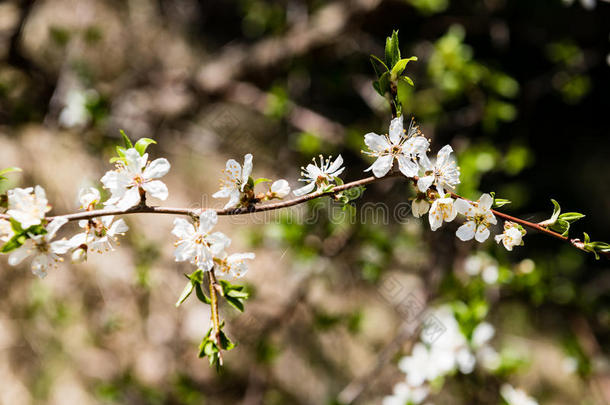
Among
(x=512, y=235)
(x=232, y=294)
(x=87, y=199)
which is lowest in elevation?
(x=232, y=294)

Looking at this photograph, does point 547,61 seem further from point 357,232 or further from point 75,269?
point 75,269

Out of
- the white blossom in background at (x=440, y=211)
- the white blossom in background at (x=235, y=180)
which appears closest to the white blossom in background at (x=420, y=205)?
the white blossom in background at (x=440, y=211)

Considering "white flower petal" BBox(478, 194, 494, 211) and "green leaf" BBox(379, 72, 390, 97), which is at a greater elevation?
"green leaf" BBox(379, 72, 390, 97)

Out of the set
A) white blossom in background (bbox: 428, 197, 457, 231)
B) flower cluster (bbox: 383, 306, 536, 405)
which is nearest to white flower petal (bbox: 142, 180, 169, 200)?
white blossom in background (bbox: 428, 197, 457, 231)

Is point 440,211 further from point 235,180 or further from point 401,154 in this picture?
point 235,180

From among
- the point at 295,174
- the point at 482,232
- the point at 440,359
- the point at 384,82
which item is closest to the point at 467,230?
the point at 482,232

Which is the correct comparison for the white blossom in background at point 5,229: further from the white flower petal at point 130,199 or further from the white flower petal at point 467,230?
the white flower petal at point 467,230

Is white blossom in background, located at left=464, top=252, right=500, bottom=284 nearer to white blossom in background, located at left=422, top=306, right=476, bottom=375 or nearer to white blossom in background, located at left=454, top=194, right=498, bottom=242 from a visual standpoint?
white blossom in background, located at left=422, top=306, right=476, bottom=375
